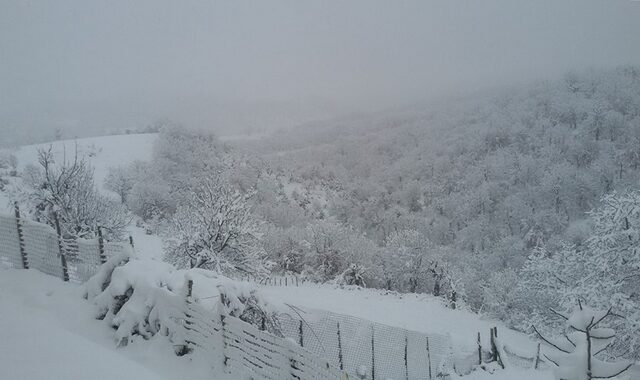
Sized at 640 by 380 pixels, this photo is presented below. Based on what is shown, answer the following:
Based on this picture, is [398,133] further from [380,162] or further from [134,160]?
[134,160]

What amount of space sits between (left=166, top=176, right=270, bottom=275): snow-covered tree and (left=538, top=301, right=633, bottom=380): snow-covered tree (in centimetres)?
1608

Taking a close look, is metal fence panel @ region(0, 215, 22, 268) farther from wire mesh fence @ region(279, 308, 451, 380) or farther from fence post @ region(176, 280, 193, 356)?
wire mesh fence @ region(279, 308, 451, 380)

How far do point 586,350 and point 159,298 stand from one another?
21.2 ft

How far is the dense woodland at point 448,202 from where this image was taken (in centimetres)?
2011

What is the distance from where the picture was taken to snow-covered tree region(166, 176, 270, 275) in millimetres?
19297

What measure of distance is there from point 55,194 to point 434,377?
1834 cm

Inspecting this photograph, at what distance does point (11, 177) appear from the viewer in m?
44.2

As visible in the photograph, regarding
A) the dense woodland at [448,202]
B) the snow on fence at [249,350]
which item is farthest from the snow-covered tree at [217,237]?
the snow on fence at [249,350]

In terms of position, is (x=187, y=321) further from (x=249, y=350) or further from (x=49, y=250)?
(x=49, y=250)

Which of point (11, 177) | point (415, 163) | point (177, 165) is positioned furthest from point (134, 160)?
point (415, 163)

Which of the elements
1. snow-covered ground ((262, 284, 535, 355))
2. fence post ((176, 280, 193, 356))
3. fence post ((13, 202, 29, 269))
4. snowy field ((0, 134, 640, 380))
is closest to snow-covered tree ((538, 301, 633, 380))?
snowy field ((0, 134, 640, 380))

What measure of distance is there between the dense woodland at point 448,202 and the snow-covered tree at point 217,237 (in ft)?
0.25

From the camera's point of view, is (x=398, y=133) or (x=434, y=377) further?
(x=398, y=133)

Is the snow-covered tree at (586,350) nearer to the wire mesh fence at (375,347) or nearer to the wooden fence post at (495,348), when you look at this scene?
the wire mesh fence at (375,347)
